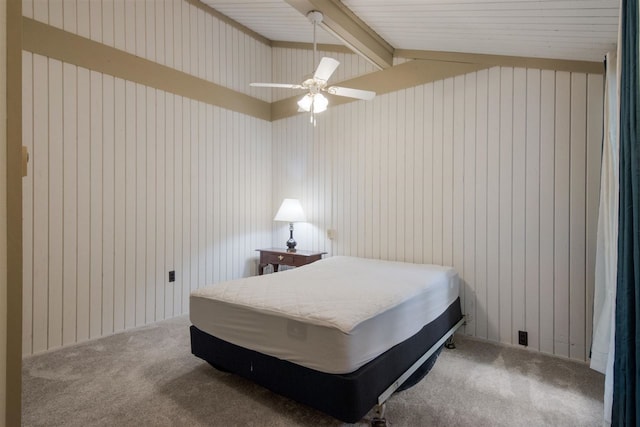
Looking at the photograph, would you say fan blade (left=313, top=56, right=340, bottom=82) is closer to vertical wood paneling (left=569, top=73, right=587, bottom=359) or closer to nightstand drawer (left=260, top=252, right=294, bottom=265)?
vertical wood paneling (left=569, top=73, right=587, bottom=359)

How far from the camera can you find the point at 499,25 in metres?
2.30

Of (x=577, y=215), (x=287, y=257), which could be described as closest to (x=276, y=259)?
(x=287, y=257)

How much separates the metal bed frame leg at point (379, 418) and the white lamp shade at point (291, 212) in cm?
254

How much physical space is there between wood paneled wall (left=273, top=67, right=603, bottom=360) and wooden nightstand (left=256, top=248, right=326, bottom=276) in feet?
1.33

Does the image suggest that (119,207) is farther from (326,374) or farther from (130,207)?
(326,374)

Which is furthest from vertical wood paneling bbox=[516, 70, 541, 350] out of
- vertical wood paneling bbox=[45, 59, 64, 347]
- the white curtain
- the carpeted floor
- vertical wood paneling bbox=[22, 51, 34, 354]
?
vertical wood paneling bbox=[22, 51, 34, 354]

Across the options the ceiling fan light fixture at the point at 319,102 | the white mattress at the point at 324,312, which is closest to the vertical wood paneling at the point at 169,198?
the white mattress at the point at 324,312

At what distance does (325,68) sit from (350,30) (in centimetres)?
62

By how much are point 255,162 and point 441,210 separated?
2475mm

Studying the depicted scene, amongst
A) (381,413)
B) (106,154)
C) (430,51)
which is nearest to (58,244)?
(106,154)

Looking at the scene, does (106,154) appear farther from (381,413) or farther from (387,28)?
(381,413)

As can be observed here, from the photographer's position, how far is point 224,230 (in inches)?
161

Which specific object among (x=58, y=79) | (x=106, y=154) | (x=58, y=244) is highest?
(x=58, y=79)

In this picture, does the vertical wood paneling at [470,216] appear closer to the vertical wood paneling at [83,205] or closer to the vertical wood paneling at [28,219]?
the vertical wood paneling at [83,205]
